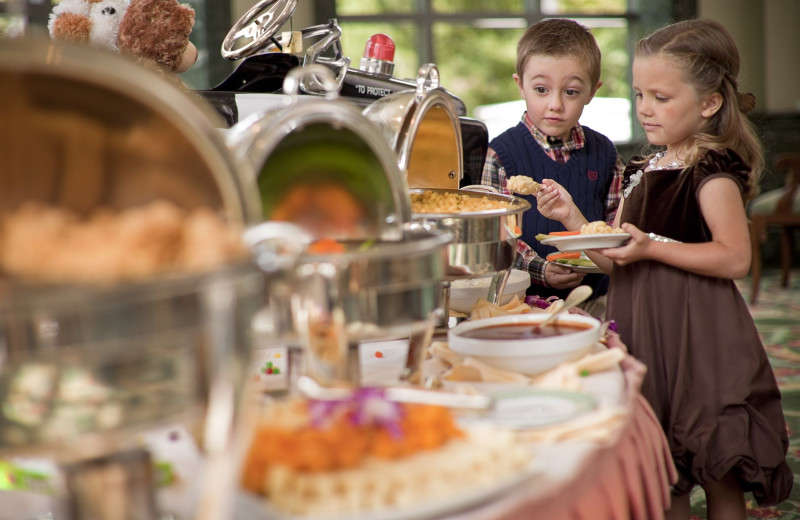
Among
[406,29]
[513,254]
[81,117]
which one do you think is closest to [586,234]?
[513,254]

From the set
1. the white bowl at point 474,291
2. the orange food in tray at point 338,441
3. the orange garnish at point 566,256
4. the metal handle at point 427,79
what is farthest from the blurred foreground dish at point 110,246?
the orange garnish at point 566,256

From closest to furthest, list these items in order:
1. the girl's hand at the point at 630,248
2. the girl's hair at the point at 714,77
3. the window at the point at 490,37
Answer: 1. the girl's hand at the point at 630,248
2. the girl's hair at the point at 714,77
3. the window at the point at 490,37

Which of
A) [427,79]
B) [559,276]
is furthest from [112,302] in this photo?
[559,276]

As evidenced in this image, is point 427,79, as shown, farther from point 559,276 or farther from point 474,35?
point 474,35

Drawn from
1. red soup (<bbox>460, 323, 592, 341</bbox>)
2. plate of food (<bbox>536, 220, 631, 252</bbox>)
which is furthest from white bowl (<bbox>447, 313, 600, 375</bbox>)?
plate of food (<bbox>536, 220, 631, 252</bbox>)

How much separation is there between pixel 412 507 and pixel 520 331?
0.59 metres

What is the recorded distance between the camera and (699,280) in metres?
1.72

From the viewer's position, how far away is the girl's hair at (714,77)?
1.81 meters

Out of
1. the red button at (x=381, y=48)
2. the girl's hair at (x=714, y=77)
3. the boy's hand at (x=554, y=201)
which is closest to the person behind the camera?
the girl's hair at (x=714, y=77)

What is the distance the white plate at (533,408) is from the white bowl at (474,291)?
26.0 inches

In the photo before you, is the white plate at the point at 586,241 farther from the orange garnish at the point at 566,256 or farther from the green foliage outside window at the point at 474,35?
the green foliage outside window at the point at 474,35

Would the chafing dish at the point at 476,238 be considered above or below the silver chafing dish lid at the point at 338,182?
below

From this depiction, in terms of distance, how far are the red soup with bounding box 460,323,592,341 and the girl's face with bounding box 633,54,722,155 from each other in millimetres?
750

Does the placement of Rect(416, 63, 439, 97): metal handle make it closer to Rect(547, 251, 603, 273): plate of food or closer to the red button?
Rect(547, 251, 603, 273): plate of food
